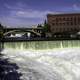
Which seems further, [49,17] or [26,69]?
[49,17]

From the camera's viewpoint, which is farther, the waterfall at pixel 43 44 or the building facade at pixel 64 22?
the building facade at pixel 64 22

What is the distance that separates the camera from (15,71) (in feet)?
77.6

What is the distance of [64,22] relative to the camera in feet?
299

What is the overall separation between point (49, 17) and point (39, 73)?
7159 centimetres

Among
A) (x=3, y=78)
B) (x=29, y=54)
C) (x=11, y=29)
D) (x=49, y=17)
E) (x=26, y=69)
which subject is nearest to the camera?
(x=3, y=78)

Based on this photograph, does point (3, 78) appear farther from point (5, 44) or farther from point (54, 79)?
point (5, 44)

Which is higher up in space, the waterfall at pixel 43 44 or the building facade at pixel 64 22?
the building facade at pixel 64 22

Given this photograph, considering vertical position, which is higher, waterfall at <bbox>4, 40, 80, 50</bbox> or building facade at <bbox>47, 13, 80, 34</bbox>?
building facade at <bbox>47, 13, 80, 34</bbox>

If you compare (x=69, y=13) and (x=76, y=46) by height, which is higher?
(x=69, y=13)

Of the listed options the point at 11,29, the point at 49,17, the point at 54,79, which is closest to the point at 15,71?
the point at 54,79

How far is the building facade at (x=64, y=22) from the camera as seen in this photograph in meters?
89.8

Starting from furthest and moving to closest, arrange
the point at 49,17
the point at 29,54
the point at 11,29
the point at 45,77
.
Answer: the point at 49,17 → the point at 11,29 → the point at 29,54 → the point at 45,77

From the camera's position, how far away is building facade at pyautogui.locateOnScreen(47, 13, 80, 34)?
89812 millimetres

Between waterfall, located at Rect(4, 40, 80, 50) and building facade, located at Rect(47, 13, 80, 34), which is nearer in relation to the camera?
waterfall, located at Rect(4, 40, 80, 50)
